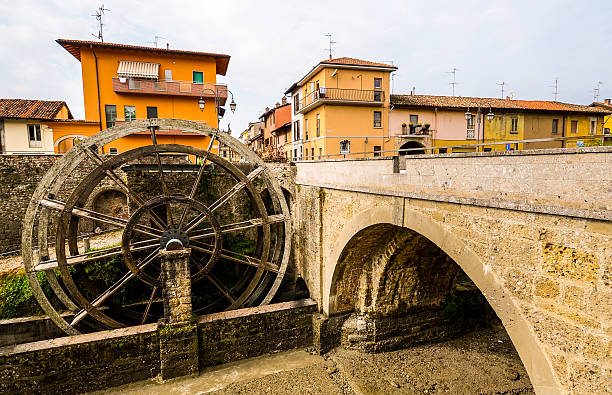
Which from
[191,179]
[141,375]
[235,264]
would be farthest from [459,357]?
[191,179]

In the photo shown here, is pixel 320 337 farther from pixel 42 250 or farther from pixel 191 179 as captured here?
→ pixel 42 250

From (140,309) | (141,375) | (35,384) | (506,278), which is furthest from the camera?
(140,309)

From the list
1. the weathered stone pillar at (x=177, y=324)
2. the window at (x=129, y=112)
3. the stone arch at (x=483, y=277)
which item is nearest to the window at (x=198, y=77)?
the window at (x=129, y=112)

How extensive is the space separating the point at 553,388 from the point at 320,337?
19.0ft

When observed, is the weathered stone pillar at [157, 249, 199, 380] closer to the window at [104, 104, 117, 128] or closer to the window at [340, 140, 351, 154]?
the window at [104, 104, 117, 128]

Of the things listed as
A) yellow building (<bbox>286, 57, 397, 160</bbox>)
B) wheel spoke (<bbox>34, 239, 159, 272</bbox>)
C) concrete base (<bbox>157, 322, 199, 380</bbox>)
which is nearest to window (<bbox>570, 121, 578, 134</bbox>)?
yellow building (<bbox>286, 57, 397, 160</bbox>)

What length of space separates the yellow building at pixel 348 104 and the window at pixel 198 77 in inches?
241

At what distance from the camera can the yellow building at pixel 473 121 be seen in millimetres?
18922

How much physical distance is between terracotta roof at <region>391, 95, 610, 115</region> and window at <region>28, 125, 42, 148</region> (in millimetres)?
18126

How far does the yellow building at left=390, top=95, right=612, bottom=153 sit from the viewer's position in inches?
745

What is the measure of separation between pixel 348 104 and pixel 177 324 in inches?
574

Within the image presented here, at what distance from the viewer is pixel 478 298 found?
925 centimetres

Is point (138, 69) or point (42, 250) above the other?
point (138, 69)

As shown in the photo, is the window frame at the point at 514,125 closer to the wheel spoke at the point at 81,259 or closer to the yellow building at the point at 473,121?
the yellow building at the point at 473,121
